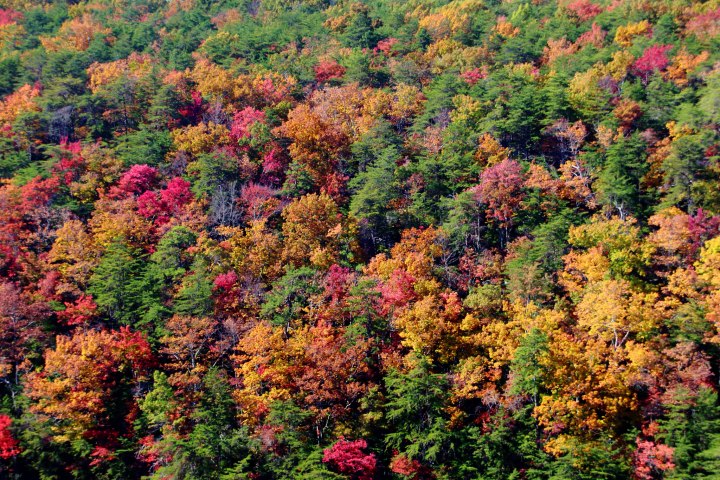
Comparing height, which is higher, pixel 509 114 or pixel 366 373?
pixel 509 114

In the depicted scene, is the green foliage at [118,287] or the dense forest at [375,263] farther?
the green foliage at [118,287]

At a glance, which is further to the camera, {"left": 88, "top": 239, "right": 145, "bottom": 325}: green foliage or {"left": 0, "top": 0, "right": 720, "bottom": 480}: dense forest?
{"left": 88, "top": 239, "right": 145, "bottom": 325}: green foliage

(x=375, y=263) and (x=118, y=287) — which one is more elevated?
(x=118, y=287)

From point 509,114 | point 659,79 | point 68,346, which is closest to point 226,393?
point 68,346

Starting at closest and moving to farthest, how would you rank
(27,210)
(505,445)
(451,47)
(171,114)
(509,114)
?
(505,445) < (27,210) < (509,114) < (171,114) < (451,47)

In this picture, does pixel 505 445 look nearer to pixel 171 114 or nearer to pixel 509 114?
pixel 509 114

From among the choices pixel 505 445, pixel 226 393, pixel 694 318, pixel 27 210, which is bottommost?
pixel 505 445

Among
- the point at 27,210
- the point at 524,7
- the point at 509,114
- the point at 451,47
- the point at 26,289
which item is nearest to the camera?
the point at 26,289

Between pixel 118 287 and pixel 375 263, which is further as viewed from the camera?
pixel 375 263
